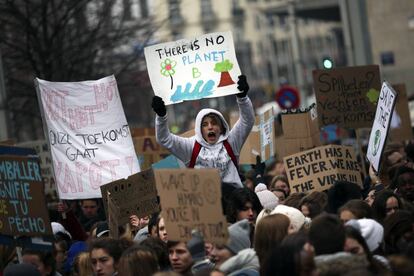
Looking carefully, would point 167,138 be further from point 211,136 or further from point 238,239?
point 238,239

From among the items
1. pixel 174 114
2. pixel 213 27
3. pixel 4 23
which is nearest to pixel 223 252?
pixel 4 23

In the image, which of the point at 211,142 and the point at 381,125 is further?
the point at 381,125

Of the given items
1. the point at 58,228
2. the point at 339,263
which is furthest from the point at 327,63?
the point at 339,263

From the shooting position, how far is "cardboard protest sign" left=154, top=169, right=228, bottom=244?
916cm

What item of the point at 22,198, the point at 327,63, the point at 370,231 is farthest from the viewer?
the point at 327,63

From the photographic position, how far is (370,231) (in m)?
9.30

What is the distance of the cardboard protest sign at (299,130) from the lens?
55.5ft

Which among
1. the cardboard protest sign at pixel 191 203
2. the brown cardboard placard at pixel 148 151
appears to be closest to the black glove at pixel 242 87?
the cardboard protest sign at pixel 191 203

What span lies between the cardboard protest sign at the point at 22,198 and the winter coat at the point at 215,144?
161cm

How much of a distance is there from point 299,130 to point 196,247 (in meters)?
7.98

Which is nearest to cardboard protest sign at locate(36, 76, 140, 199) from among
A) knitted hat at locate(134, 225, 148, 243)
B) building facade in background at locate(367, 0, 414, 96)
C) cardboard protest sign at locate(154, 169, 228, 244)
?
knitted hat at locate(134, 225, 148, 243)

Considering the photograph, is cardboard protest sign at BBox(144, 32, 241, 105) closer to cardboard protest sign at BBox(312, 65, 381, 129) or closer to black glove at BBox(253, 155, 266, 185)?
black glove at BBox(253, 155, 266, 185)

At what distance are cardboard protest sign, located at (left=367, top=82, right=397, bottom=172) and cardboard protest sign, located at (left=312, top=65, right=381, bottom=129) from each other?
2.51 m

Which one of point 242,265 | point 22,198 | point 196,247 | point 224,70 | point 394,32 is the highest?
point 394,32
